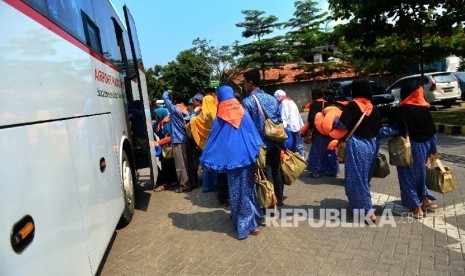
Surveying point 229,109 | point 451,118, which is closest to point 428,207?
point 229,109

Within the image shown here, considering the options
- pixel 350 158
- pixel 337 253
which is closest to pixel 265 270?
pixel 337 253

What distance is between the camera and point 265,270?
12.2 feet

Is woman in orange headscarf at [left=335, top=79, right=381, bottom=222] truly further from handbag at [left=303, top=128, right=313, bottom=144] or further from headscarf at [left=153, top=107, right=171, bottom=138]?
headscarf at [left=153, top=107, right=171, bottom=138]

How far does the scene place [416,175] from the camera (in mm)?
4637

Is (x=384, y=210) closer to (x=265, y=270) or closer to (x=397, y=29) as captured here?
(x=265, y=270)

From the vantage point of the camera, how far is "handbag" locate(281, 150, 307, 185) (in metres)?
5.09

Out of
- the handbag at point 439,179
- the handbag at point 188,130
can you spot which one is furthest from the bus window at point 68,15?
the handbag at point 439,179

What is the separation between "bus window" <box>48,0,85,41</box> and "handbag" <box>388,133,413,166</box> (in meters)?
3.49

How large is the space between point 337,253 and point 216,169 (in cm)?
151

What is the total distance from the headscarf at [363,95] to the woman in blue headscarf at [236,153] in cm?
120

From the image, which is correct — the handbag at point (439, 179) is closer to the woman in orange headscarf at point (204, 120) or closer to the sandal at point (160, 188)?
the woman in orange headscarf at point (204, 120)

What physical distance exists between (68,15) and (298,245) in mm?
3139

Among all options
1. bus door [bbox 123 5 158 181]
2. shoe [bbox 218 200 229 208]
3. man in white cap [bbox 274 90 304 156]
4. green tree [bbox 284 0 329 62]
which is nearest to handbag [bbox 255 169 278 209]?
shoe [bbox 218 200 229 208]

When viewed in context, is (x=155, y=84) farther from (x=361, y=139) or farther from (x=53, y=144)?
(x=53, y=144)
